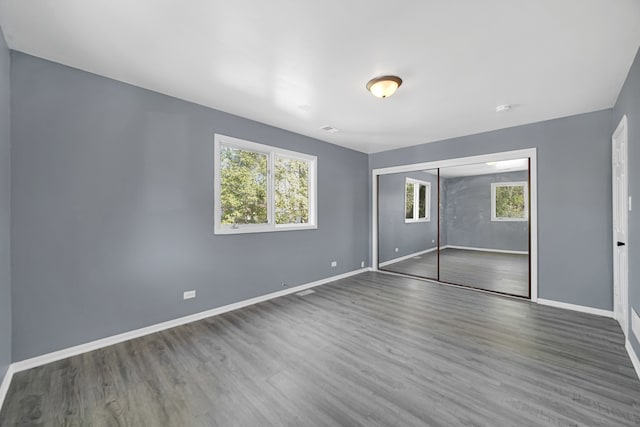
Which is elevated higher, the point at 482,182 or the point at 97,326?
the point at 482,182

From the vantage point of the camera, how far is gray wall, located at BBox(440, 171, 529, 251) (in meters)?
5.28

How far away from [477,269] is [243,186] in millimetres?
4994

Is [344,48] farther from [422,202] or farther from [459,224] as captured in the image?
[459,224]

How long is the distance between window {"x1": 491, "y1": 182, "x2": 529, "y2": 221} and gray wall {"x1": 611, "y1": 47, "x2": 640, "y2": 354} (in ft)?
7.00

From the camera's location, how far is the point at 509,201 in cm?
496

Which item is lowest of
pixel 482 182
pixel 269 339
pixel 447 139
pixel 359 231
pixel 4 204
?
pixel 269 339

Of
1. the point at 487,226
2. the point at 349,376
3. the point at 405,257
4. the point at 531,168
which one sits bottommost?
the point at 349,376

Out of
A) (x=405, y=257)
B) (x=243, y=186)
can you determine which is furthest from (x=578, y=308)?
(x=243, y=186)

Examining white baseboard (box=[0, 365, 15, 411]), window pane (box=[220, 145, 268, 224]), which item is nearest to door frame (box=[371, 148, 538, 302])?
window pane (box=[220, 145, 268, 224])

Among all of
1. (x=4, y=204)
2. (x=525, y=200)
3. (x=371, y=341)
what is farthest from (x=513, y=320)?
(x=4, y=204)

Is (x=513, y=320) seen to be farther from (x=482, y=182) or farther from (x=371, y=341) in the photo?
(x=482, y=182)

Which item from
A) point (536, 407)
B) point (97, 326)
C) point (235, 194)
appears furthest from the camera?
point (235, 194)

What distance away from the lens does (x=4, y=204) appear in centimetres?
198

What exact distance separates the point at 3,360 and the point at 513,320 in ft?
15.9
